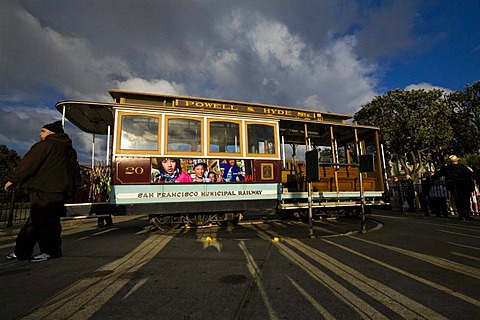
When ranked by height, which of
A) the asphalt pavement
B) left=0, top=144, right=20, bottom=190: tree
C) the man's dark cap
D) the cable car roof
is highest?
left=0, top=144, right=20, bottom=190: tree

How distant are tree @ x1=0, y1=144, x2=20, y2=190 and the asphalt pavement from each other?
1045 inches

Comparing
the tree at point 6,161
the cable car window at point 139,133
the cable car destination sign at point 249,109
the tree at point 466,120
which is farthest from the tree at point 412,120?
the tree at point 6,161

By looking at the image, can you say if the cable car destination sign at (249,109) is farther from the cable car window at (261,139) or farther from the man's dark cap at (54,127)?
the man's dark cap at (54,127)

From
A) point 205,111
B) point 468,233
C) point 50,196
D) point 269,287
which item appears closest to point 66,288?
point 50,196

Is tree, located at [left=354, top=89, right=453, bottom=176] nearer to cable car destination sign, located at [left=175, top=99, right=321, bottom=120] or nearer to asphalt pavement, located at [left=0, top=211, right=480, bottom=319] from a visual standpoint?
cable car destination sign, located at [left=175, top=99, right=321, bottom=120]

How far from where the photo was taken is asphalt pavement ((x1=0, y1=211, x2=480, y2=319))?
215 centimetres

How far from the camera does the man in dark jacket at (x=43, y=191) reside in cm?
373

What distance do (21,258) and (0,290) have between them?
139cm

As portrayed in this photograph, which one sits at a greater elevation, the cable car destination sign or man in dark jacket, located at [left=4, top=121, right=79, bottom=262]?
the cable car destination sign

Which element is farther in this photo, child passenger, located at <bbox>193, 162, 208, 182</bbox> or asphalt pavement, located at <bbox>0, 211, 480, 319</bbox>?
child passenger, located at <bbox>193, 162, 208, 182</bbox>

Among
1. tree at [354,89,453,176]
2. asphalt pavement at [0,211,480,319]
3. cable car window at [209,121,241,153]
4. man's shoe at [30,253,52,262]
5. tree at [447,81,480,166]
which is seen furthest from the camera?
tree at [447,81,480,166]

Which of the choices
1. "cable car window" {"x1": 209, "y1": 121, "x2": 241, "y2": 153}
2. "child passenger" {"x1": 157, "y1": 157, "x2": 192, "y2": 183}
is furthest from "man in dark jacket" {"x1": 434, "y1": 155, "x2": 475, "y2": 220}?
"child passenger" {"x1": 157, "y1": 157, "x2": 192, "y2": 183}

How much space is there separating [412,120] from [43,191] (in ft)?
79.7

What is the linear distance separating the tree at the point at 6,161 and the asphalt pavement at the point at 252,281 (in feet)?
87.1
